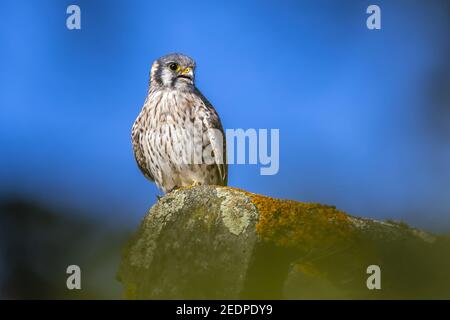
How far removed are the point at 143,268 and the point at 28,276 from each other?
14.0 feet

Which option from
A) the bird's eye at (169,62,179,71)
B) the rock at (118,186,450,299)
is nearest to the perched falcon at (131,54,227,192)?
the bird's eye at (169,62,179,71)

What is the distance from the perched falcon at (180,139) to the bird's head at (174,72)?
0.27 feet

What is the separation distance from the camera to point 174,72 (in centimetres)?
947

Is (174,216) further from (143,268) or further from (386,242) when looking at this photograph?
(386,242)

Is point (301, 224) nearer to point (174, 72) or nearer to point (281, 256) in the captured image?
point (281, 256)

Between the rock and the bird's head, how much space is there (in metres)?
3.69

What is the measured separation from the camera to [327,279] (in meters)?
5.28

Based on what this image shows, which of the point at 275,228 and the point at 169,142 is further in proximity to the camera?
the point at 169,142

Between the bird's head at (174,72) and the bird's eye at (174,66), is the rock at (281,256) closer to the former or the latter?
the bird's head at (174,72)

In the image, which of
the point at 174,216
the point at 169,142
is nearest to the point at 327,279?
the point at 174,216

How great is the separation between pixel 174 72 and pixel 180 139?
3.58 ft

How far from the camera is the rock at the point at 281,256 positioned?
5.18 meters

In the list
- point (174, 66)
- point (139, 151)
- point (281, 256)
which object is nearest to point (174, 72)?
point (174, 66)

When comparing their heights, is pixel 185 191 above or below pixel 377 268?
above
